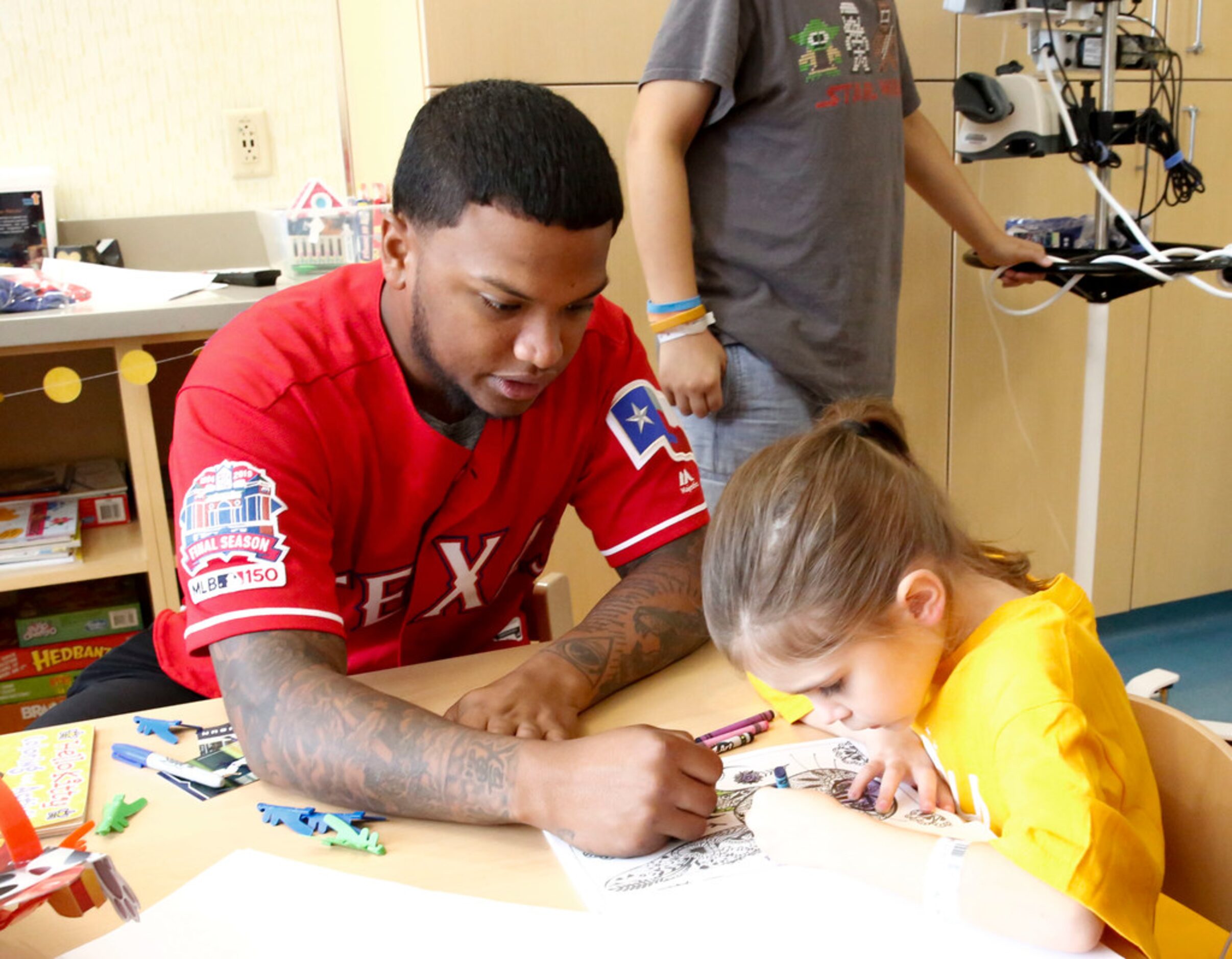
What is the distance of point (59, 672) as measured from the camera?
192cm

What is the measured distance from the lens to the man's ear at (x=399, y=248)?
3.38ft

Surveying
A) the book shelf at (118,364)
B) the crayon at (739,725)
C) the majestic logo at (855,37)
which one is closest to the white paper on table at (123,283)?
the book shelf at (118,364)

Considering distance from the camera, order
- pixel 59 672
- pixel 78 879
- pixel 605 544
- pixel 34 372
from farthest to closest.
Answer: pixel 34 372
pixel 59 672
pixel 605 544
pixel 78 879

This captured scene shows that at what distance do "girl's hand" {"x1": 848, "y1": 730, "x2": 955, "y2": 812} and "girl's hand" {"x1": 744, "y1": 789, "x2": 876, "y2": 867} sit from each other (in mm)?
71

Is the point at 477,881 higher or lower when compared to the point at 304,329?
lower

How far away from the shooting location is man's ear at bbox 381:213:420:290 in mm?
1029

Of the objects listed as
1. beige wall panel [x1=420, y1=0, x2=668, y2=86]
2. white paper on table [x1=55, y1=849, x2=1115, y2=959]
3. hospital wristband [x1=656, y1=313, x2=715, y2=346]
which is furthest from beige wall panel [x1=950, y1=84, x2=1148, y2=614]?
white paper on table [x1=55, y1=849, x2=1115, y2=959]

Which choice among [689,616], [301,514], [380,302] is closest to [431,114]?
[380,302]

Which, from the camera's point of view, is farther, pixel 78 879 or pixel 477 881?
pixel 477 881

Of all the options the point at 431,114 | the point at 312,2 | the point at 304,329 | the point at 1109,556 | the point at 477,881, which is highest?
the point at 312,2

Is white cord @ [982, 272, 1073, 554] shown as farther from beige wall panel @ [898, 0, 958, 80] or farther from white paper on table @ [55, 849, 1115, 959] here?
white paper on table @ [55, 849, 1115, 959]

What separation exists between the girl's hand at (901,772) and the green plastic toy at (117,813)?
0.51 metres

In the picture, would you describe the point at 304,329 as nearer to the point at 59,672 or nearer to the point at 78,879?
the point at 78,879

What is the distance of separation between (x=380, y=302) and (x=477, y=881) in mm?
600
